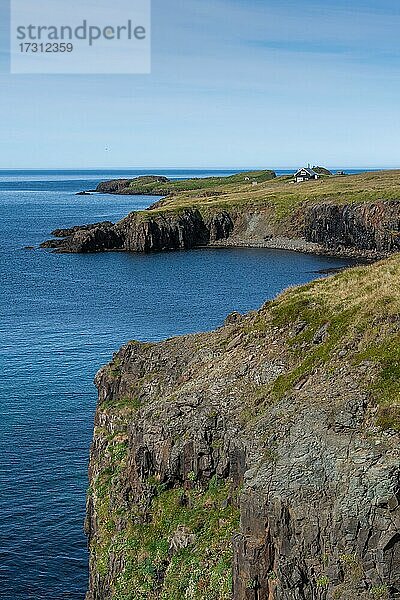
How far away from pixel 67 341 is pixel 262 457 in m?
67.2

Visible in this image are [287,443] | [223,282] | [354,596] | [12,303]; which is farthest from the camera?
[223,282]

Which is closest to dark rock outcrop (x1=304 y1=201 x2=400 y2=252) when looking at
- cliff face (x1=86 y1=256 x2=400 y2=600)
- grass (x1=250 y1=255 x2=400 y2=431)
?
grass (x1=250 y1=255 x2=400 y2=431)

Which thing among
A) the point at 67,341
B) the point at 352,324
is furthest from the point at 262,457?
the point at 67,341

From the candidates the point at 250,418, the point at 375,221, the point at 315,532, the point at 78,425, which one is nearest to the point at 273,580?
the point at 315,532

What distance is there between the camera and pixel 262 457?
35875mm

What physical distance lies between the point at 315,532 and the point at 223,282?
11839 centimetres

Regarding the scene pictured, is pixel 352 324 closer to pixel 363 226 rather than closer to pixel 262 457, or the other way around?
pixel 262 457

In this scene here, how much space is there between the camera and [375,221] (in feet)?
611

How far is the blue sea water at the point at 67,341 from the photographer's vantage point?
182 feet

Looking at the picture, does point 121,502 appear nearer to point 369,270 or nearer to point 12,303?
point 369,270

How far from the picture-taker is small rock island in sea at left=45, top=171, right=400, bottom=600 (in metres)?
31.6

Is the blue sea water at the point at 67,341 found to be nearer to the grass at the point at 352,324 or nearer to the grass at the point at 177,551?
the grass at the point at 177,551

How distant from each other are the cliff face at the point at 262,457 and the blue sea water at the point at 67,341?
7.88m

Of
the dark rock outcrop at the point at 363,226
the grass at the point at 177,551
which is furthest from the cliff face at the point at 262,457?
the dark rock outcrop at the point at 363,226
